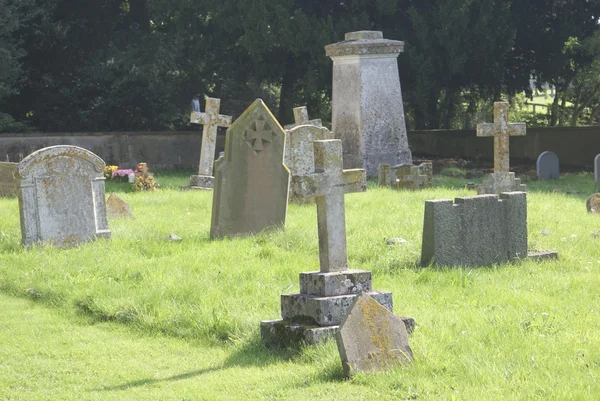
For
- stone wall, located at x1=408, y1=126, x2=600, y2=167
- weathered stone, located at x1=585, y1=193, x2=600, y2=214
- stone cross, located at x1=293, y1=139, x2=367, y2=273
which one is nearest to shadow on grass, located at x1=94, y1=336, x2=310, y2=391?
stone cross, located at x1=293, y1=139, x2=367, y2=273

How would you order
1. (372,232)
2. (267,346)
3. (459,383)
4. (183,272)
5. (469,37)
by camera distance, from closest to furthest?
(459,383) → (267,346) → (183,272) → (372,232) → (469,37)

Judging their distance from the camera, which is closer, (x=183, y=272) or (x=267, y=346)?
(x=267, y=346)

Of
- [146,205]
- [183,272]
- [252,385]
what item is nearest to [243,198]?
[183,272]

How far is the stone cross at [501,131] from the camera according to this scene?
52.7 ft

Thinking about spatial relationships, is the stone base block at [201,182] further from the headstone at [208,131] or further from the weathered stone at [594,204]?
the weathered stone at [594,204]

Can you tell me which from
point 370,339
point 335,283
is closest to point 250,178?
point 335,283

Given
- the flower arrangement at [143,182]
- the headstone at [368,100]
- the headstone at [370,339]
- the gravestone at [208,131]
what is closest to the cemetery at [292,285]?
the headstone at [370,339]

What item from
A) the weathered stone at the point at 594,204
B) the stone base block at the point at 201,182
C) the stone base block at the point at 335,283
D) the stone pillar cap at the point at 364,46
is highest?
the stone pillar cap at the point at 364,46

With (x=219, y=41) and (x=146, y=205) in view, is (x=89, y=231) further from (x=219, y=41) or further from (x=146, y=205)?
(x=219, y=41)

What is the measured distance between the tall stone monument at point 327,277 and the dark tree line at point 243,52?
1791cm

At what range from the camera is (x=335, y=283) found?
24.1 ft

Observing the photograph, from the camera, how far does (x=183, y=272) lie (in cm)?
984

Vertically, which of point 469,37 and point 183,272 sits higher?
point 469,37

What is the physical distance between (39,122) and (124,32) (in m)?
3.21
